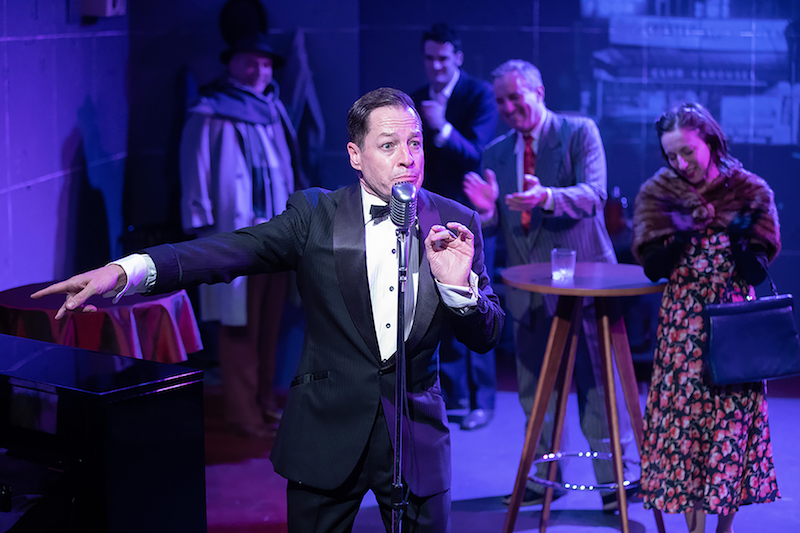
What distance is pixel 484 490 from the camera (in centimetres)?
402

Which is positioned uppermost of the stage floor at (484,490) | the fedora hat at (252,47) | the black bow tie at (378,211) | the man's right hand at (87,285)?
the fedora hat at (252,47)

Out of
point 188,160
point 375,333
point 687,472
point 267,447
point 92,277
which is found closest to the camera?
point 92,277

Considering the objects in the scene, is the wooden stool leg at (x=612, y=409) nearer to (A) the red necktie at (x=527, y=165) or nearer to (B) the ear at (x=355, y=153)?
(A) the red necktie at (x=527, y=165)

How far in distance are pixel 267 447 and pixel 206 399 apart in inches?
35.7

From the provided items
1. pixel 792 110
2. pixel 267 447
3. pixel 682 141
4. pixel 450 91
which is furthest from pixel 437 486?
pixel 792 110

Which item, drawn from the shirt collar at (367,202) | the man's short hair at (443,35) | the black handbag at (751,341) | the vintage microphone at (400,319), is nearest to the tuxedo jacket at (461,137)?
the man's short hair at (443,35)

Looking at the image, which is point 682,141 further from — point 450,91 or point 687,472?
point 450,91

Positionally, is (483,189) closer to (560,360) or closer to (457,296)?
(560,360)

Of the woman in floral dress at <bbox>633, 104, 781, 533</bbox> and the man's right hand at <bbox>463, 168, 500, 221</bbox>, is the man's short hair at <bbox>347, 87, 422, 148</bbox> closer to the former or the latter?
the woman in floral dress at <bbox>633, 104, 781, 533</bbox>

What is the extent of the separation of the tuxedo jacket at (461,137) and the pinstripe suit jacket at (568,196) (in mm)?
547

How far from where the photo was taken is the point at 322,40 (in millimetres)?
5348

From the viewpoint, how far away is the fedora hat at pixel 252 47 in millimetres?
5004

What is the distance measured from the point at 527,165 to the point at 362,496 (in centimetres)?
256

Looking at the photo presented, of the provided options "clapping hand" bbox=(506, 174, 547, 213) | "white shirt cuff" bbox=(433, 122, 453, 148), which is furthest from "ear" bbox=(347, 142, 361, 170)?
"white shirt cuff" bbox=(433, 122, 453, 148)
